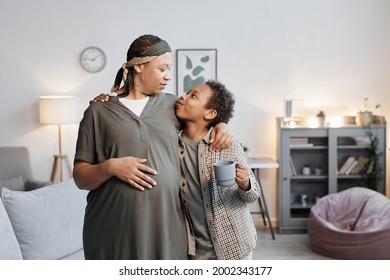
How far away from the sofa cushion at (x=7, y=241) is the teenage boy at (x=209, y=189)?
0.86 metres

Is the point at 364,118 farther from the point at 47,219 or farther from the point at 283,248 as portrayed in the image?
the point at 47,219

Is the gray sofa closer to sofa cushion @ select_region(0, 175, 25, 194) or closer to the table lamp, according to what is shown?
sofa cushion @ select_region(0, 175, 25, 194)

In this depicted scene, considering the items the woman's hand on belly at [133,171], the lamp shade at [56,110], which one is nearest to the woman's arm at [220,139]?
the woman's hand on belly at [133,171]

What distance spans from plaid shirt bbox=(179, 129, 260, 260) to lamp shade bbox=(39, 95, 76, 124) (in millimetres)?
2712

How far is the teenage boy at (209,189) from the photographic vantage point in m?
1.41

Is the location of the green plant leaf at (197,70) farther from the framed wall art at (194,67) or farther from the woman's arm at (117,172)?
the woman's arm at (117,172)

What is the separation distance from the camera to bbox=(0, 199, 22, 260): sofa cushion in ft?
6.72

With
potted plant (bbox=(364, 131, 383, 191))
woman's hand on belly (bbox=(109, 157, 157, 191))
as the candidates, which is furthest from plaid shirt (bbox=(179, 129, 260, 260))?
potted plant (bbox=(364, 131, 383, 191))

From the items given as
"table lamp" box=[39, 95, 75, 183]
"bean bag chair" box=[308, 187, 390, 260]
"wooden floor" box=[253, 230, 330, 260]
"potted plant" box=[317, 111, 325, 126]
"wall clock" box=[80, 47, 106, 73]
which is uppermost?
"wall clock" box=[80, 47, 106, 73]

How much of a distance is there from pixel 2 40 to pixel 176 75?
1164 mm

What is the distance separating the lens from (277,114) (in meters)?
4.29
